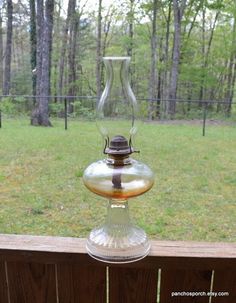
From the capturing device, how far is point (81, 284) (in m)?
0.83

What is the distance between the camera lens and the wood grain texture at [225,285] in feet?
2.61

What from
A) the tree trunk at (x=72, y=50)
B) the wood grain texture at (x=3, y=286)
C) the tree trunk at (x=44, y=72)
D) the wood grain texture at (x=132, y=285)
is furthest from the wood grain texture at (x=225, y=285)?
the tree trunk at (x=72, y=50)

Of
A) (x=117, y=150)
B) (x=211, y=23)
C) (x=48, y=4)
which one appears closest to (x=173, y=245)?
(x=117, y=150)

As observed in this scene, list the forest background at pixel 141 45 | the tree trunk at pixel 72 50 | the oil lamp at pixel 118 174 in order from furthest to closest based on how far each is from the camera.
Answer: the tree trunk at pixel 72 50 → the forest background at pixel 141 45 → the oil lamp at pixel 118 174

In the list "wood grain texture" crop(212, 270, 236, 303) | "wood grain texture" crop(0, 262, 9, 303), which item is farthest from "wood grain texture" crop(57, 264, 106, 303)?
"wood grain texture" crop(212, 270, 236, 303)

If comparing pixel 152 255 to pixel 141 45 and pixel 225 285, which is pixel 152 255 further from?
pixel 141 45

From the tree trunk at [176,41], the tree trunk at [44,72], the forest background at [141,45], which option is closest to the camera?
the tree trunk at [44,72]

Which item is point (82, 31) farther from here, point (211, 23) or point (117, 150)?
point (117, 150)

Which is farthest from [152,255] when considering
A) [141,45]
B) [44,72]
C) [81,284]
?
[141,45]

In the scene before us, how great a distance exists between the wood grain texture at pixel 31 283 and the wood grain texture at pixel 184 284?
0.26 metres

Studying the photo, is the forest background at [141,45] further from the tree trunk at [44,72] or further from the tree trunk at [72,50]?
the tree trunk at [44,72]

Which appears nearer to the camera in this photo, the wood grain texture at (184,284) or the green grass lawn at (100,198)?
the wood grain texture at (184,284)

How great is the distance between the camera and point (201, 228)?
214cm

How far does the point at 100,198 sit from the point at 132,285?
5.89 feet
